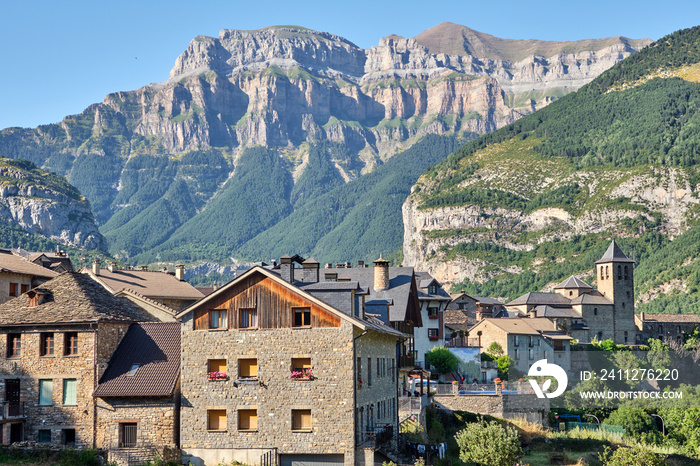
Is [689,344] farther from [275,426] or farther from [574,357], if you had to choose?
[275,426]

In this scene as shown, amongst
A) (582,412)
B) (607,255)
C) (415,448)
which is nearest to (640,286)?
(607,255)

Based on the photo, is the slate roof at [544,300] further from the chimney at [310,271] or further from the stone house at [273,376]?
the stone house at [273,376]

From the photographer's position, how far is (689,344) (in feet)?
472

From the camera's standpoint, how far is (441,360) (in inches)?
3270

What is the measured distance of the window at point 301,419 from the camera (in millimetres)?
45188

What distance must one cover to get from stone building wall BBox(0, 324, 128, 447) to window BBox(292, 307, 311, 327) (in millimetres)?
10792

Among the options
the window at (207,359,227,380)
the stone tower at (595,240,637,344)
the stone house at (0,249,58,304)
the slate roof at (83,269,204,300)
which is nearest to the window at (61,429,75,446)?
the window at (207,359,227,380)

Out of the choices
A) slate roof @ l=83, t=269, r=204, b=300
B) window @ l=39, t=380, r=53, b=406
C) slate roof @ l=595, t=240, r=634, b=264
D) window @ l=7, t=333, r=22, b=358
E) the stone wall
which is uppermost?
slate roof @ l=595, t=240, r=634, b=264

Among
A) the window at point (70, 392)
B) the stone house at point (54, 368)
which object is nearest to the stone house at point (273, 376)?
the stone house at point (54, 368)

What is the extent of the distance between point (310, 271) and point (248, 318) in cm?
907

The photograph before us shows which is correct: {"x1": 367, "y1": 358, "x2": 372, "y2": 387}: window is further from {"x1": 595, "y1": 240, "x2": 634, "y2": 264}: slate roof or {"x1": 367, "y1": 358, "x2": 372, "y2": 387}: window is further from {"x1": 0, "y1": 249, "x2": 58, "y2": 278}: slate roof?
{"x1": 595, "y1": 240, "x2": 634, "y2": 264}: slate roof

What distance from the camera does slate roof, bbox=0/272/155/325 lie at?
48.6m

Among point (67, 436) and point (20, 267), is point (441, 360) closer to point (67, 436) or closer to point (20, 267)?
point (20, 267)

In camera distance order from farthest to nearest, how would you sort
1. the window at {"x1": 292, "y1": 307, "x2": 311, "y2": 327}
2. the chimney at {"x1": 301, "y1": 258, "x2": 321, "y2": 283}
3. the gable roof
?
1. the chimney at {"x1": 301, "y1": 258, "x2": 321, "y2": 283}
2. the window at {"x1": 292, "y1": 307, "x2": 311, "y2": 327}
3. the gable roof
